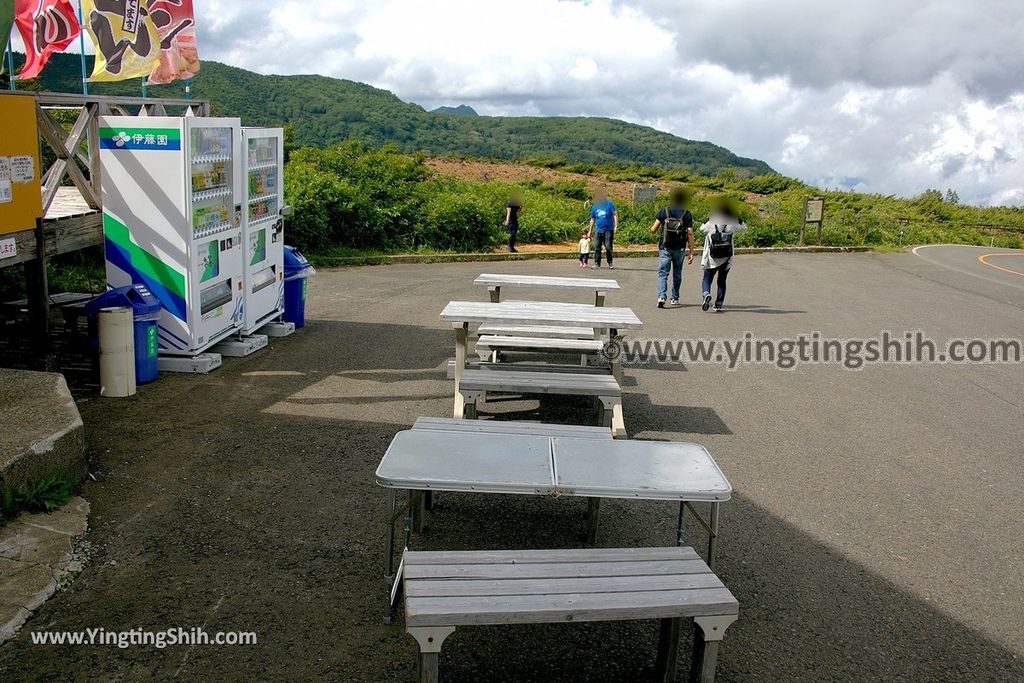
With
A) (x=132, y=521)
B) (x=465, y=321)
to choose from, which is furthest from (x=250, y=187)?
(x=132, y=521)

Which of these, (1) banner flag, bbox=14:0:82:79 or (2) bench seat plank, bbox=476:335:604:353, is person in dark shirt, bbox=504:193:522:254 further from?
(2) bench seat plank, bbox=476:335:604:353

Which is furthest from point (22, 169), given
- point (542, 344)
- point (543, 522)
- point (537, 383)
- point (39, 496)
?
point (543, 522)

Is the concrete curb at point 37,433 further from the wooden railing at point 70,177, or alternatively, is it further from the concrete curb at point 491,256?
the concrete curb at point 491,256

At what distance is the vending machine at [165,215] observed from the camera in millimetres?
8320

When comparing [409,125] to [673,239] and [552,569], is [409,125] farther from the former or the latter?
[552,569]

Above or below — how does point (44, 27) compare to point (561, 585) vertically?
above

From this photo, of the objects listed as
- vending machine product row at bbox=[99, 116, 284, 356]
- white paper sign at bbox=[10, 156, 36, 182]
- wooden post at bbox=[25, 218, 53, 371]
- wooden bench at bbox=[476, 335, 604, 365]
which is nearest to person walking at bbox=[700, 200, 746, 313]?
wooden bench at bbox=[476, 335, 604, 365]

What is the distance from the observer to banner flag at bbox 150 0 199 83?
401 inches

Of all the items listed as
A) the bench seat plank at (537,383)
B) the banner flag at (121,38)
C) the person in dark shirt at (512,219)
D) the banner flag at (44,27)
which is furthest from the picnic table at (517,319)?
the person in dark shirt at (512,219)

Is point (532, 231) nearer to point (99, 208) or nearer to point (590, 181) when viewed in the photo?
point (99, 208)

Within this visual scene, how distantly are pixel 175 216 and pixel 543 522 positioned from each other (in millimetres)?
4878

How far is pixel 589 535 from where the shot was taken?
17.4 feet

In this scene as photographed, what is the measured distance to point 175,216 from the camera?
8406mm

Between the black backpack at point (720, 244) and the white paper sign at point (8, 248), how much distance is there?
895cm
